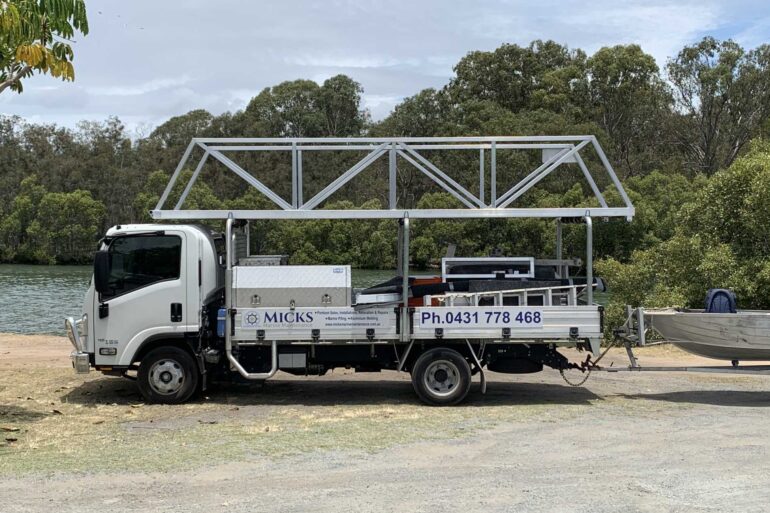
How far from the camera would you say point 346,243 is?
37.2 metres

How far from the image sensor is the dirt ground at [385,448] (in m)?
6.20

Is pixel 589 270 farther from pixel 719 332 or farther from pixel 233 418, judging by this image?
pixel 233 418

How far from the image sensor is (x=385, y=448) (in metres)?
7.90

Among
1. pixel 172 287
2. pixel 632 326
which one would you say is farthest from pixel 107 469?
pixel 632 326

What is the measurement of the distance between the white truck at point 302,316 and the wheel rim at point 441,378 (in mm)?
14

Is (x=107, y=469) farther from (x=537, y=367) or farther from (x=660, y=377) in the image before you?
(x=660, y=377)

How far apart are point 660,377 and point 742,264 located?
295 inches

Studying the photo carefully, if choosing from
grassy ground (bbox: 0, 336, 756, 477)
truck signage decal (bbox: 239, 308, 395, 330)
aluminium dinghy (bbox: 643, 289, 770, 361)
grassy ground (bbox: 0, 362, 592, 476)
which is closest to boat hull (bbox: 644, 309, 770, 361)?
aluminium dinghy (bbox: 643, 289, 770, 361)

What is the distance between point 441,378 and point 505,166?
38544 millimetres

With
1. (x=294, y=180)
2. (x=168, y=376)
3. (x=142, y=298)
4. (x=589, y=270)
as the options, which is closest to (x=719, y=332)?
(x=589, y=270)

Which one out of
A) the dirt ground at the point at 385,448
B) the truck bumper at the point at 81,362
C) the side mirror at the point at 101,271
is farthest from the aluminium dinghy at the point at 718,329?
the truck bumper at the point at 81,362

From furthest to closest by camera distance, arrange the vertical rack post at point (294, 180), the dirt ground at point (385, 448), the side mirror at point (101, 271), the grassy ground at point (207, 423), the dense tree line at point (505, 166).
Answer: the dense tree line at point (505, 166) → the vertical rack post at point (294, 180) → the side mirror at point (101, 271) → the grassy ground at point (207, 423) → the dirt ground at point (385, 448)

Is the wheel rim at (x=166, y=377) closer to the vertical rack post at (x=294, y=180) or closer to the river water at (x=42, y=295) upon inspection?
the vertical rack post at (x=294, y=180)

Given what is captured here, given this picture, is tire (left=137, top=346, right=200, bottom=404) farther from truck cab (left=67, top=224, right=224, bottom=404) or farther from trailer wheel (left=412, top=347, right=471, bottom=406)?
trailer wheel (left=412, top=347, right=471, bottom=406)
